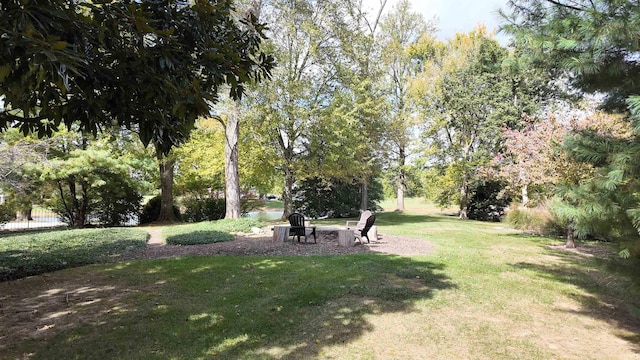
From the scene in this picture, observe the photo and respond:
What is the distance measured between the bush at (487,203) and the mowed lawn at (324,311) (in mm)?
17355

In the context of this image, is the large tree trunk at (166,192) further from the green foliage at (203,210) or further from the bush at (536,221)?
the bush at (536,221)

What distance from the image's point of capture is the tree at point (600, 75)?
3457mm

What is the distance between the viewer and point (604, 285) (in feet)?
20.6

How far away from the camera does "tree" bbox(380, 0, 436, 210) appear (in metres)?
24.5

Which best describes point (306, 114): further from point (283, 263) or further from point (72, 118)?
point (72, 118)

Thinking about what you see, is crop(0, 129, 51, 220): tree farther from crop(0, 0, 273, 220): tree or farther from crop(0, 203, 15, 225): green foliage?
crop(0, 0, 273, 220): tree

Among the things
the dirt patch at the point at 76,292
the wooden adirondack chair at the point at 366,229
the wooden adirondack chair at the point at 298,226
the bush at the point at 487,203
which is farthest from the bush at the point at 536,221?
the wooden adirondack chair at the point at 298,226

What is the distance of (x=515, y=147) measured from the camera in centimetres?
1467

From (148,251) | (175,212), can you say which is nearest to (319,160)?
(175,212)

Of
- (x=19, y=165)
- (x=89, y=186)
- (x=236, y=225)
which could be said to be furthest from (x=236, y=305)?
(x=89, y=186)

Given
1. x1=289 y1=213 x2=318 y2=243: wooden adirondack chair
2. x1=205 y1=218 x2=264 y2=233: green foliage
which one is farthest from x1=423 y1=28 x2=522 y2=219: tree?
x1=289 y1=213 x2=318 y2=243: wooden adirondack chair

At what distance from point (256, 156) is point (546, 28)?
14176 millimetres

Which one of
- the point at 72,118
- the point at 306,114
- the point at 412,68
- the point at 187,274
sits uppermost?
the point at 412,68

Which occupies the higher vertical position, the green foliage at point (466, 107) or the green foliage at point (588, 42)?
the green foliage at point (466, 107)
